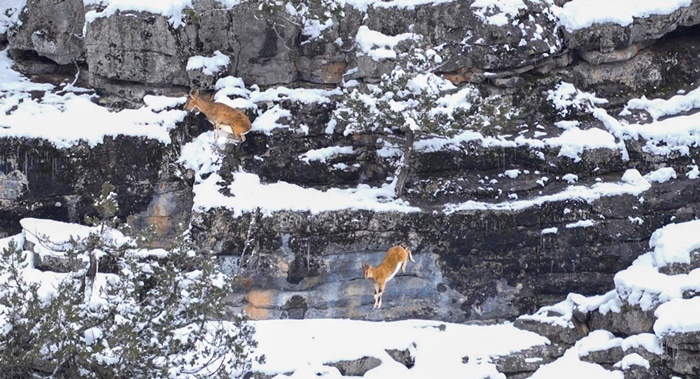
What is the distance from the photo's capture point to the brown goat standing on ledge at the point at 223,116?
18.8 m

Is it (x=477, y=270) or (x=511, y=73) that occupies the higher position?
(x=511, y=73)

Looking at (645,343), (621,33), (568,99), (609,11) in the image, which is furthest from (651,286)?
(609,11)

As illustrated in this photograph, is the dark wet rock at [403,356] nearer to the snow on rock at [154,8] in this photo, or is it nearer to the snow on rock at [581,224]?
the snow on rock at [581,224]

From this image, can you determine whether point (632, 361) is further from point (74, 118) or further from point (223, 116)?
point (74, 118)

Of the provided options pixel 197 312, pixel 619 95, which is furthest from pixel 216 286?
pixel 619 95

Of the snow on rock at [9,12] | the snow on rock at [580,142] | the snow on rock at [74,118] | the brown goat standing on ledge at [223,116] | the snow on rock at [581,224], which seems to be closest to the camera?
the snow on rock at [581,224]

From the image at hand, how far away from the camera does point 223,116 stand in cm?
1884

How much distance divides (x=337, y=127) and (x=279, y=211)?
1937 millimetres

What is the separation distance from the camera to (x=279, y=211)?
18.3 m

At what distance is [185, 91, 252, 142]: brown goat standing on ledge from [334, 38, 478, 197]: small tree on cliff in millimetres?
1445

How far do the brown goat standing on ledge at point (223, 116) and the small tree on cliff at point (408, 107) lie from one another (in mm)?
1445

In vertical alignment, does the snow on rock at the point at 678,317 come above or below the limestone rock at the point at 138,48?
below

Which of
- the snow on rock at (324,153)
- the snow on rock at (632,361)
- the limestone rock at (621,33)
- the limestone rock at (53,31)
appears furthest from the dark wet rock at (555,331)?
the limestone rock at (53,31)

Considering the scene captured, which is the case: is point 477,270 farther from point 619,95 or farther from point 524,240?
point 619,95
